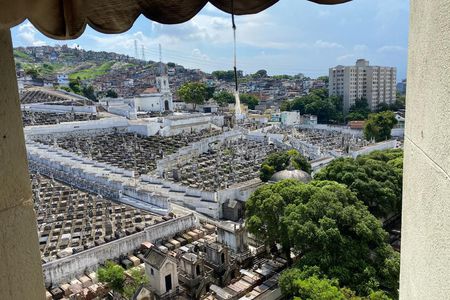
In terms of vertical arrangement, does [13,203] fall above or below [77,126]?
above

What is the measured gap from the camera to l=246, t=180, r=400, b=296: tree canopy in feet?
33.8

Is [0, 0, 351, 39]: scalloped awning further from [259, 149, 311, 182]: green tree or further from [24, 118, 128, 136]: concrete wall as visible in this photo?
[24, 118, 128, 136]: concrete wall

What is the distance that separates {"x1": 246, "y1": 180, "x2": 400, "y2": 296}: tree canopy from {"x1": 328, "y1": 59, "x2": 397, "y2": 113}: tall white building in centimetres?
4701

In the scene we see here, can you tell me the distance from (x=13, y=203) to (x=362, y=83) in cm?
6234

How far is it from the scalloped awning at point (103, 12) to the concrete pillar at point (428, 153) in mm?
458

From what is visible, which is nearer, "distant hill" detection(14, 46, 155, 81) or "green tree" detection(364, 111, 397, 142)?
"green tree" detection(364, 111, 397, 142)

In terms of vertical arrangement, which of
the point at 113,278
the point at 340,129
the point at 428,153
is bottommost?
the point at 113,278

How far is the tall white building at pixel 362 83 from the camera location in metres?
57.3

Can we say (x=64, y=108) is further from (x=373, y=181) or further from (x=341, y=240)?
(x=341, y=240)

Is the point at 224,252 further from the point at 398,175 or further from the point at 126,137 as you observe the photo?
the point at 126,137

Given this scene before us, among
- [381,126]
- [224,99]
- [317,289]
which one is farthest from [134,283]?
[224,99]

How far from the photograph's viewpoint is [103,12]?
179 centimetres

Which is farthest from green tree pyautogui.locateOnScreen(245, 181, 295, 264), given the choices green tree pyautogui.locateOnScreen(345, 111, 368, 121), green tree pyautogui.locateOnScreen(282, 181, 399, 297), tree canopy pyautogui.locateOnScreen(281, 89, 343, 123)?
tree canopy pyautogui.locateOnScreen(281, 89, 343, 123)

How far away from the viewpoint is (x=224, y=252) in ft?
42.8
